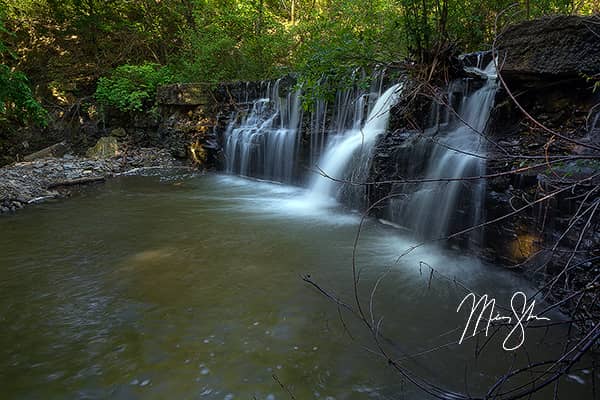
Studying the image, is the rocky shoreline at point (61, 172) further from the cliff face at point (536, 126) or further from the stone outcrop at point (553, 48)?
the stone outcrop at point (553, 48)

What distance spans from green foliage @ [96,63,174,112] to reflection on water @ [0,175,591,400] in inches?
279

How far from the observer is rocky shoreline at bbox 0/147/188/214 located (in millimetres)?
6738

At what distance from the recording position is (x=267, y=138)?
921 centimetres

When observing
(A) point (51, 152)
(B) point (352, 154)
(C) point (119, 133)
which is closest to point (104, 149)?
(C) point (119, 133)

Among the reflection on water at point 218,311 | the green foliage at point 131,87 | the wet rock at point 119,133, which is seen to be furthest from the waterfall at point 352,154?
the wet rock at point 119,133

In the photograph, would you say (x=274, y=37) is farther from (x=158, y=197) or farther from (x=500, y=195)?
(x=500, y=195)

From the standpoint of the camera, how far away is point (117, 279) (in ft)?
11.9

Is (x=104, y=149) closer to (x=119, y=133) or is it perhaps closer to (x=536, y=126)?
(x=119, y=133)

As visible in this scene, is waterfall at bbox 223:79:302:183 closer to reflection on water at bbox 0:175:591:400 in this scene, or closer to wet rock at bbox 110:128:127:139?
reflection on water at bbox 0:175:591:400

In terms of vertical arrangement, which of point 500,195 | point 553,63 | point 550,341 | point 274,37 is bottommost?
point 550,341

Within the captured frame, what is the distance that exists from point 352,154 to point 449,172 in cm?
220

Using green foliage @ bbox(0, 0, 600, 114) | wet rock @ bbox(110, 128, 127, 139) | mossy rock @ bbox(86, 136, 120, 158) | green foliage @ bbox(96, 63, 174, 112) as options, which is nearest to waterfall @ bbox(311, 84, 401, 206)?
green foliage @ bbox(0, 0, 600, 114)

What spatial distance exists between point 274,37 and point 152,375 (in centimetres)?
1060

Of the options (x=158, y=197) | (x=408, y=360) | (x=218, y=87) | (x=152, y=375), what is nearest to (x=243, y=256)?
(x=152, y=375)
